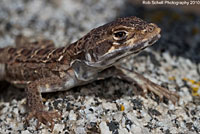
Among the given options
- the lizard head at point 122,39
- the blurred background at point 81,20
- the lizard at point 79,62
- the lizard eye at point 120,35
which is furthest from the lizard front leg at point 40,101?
the blurred background at point 81,20

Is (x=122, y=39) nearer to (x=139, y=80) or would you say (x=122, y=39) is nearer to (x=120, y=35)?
(x=120, y=35)

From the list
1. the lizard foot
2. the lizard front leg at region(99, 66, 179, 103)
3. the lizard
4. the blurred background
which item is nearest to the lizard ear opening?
the lizard

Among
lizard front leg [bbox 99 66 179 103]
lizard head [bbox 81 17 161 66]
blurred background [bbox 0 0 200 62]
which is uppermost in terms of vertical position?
blurred background [bbox 0 0 200 62]

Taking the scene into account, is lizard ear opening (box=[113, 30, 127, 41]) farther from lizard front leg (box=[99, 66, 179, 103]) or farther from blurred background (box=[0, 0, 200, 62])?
blurred background (box=[0, 0, 200, 62])

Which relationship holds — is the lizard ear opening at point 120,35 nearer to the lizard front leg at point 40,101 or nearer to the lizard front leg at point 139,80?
the lizard front leg at point 139,80

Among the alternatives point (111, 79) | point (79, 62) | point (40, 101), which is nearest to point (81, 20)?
point (111, 79)

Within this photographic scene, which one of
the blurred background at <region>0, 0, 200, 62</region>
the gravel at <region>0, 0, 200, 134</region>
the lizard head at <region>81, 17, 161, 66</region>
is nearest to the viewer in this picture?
the lizard head at <region>81, 17, 161, 66</region>

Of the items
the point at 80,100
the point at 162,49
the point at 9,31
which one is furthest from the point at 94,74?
the point at 9,31

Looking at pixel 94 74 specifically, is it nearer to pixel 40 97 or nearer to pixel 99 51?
pixel 99 51
